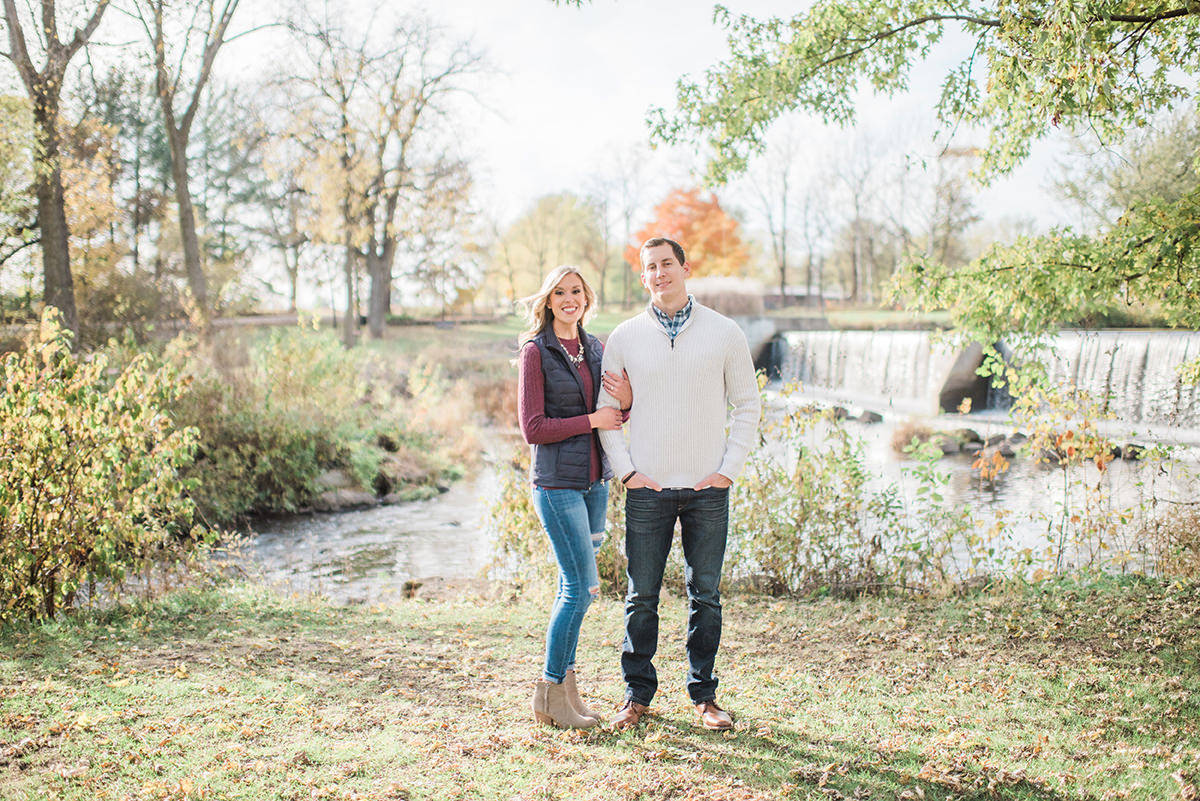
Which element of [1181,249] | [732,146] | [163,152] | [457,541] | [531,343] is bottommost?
[457,541]

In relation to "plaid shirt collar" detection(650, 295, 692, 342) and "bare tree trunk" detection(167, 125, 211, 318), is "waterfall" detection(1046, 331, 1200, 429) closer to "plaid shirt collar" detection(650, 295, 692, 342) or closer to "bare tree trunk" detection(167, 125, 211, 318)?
"plaid shirt collar" detection(650, 295, 692, 342)

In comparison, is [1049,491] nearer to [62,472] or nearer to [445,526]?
[445,526]

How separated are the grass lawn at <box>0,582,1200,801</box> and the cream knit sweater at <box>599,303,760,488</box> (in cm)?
110

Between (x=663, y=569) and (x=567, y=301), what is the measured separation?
1.15 metres

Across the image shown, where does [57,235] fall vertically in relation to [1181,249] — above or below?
above

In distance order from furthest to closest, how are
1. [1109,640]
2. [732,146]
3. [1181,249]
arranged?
[732,146], [1181,249], [1109,640]

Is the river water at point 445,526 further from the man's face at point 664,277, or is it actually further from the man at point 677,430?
the man's face at point 664,277

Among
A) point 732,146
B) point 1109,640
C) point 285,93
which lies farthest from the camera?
point 285,93

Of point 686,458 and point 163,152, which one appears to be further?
point 163,152

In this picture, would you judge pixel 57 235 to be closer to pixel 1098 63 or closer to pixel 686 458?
pixel 686 458

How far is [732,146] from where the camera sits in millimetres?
7273

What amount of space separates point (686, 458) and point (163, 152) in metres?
32.7

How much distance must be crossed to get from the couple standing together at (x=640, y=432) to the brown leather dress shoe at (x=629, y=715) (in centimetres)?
2

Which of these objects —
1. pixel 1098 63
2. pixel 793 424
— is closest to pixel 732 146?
pixel 793 424
